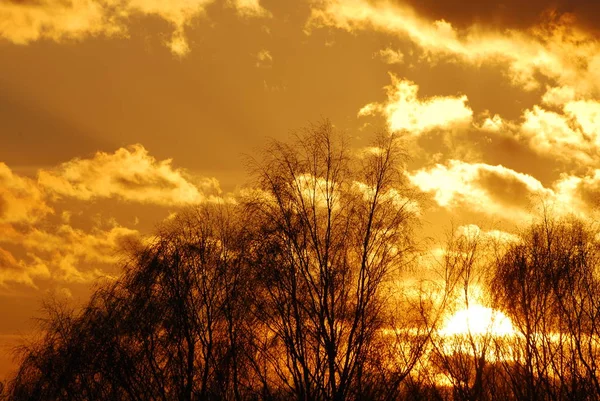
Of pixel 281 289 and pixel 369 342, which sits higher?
pixel 281 289

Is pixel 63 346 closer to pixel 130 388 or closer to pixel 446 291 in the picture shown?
pixel 130 388

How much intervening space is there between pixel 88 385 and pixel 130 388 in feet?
7.03

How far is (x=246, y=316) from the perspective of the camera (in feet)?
82.9

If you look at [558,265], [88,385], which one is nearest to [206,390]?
[88,385]

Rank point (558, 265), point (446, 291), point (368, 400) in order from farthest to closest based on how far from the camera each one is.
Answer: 1. point (446, 291)
2. point (558, 265)
3. point (368, 400)

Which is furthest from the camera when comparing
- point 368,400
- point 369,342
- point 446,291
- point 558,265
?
point 446,291

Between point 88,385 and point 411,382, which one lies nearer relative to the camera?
point 88,385

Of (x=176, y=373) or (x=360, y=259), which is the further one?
(x=176, y=373)

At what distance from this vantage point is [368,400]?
24906 mm

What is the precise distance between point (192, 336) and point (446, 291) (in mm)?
11210

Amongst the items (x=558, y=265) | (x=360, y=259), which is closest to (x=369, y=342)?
(x=360, y=259)

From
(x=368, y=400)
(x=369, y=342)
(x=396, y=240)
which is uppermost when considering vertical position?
(x=396, y=240)

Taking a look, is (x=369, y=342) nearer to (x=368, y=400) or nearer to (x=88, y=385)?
(x=368, y=400)

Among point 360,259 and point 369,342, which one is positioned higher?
point 360,259
